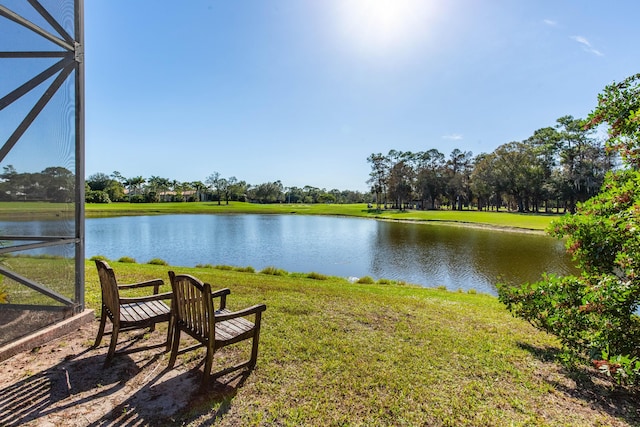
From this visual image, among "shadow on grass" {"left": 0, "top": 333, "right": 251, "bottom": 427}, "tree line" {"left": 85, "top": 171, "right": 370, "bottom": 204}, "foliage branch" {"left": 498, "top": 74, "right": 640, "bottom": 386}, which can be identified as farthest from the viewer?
"tree line" {"left": 85, "top": 171, "right": 370, "bottom": 204}

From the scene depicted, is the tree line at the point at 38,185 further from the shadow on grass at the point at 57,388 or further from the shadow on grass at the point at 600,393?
the shadow on grass at the point at 600,393

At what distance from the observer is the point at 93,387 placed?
2.85 m

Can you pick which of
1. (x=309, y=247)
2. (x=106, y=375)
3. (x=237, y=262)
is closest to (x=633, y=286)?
(x=106, y=375)

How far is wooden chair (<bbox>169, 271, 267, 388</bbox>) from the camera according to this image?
2.74 metres

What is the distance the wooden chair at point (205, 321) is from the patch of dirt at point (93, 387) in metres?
0.22

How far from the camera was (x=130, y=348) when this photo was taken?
3.65 meters

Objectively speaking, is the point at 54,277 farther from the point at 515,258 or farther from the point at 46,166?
Answer: the point at 515,258

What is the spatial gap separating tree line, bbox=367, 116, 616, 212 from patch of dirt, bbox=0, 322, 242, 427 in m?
43.5

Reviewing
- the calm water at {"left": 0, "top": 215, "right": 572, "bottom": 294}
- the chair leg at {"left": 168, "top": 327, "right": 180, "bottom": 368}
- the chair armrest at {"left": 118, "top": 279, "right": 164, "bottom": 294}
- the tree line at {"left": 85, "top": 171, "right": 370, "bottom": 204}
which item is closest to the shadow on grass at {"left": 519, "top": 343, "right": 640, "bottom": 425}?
the chair leg at {"left": 168, "top": 327, "right": 180, "bottom": 368}

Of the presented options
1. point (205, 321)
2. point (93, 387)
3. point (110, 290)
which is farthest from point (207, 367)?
point (110, 290)

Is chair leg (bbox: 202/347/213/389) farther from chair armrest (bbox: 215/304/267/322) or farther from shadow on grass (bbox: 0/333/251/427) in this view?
chair armrest (bbox: 215/304/267/322)

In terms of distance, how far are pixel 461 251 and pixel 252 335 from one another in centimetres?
1899

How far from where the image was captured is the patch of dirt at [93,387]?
2453 mm

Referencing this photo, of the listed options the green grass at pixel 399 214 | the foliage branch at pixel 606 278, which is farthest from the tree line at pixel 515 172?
the foliage branch at pixel 606 278
